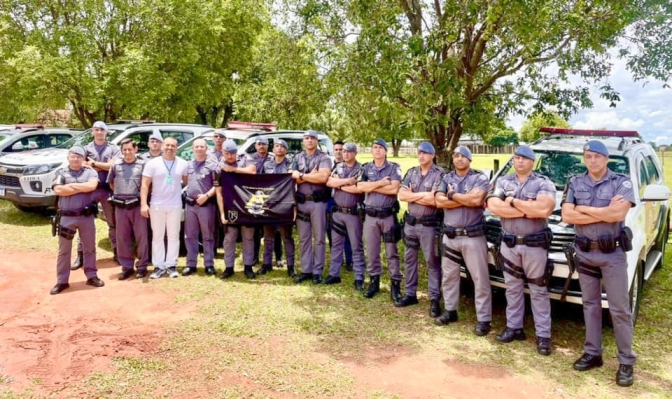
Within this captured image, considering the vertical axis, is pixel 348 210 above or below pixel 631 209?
below

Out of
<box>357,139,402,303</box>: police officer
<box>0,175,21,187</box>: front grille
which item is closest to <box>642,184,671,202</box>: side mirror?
<box>357,139,402,303</box>: police officer

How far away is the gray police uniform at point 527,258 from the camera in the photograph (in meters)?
4.56

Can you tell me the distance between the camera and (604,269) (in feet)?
13.6

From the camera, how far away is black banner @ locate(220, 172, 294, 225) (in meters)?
6.70

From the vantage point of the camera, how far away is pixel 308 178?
6.47m

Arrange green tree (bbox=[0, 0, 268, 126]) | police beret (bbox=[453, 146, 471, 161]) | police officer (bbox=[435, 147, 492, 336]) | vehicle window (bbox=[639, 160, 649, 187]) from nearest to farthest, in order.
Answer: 1. police officer (bbox=[435, 147, 492, 336])
2. police beret (bbox=[453, 146, 471, 161])
3. vehicle window (bbox=[639, 160, 649, 187])
4. green tree (bbox=[0, 0, 268, 126])

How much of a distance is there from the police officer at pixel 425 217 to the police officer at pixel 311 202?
51.4 inches

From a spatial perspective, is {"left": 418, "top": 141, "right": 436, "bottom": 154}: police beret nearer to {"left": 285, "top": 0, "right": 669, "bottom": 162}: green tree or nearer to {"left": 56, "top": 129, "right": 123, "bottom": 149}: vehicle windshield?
{"left": 285, "top": 0, "right": 669, "bottom": 162}: green tree

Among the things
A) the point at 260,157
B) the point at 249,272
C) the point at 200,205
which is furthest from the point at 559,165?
the point at 200,205

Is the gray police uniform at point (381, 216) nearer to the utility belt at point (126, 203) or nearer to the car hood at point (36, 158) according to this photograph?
the utility belt at point (126, 203)

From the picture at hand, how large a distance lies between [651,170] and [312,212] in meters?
4.57

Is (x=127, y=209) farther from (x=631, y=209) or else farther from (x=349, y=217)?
(x=631, y=209)

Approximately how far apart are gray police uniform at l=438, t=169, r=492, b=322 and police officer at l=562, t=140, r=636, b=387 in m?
0.92

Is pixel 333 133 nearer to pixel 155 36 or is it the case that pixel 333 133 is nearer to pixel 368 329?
pixel 155 36
